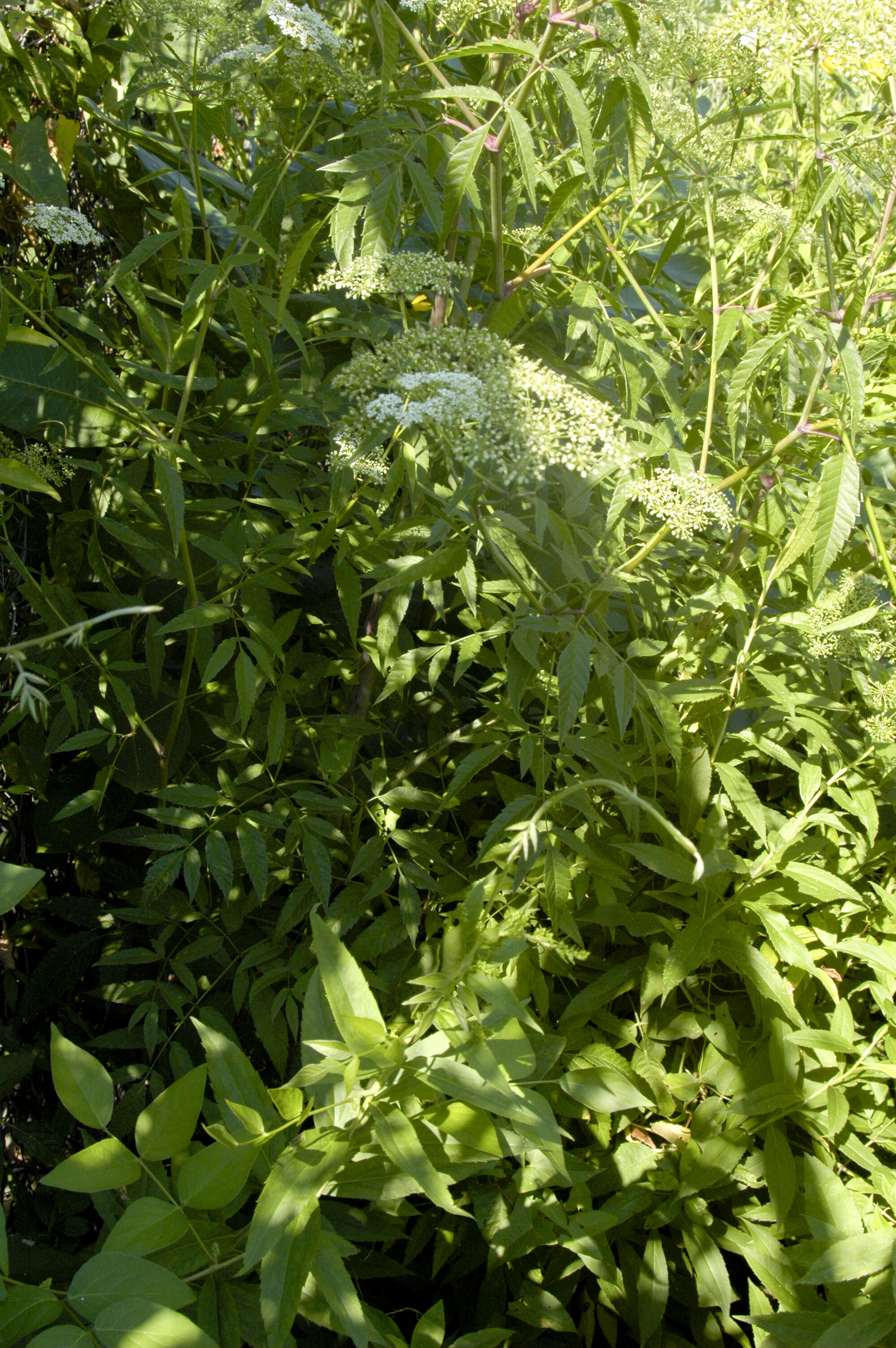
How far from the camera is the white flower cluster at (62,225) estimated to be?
1219 millimetres

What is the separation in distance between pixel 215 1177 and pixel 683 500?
2.85ft

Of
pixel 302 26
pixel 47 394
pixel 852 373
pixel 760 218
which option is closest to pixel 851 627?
pixel 852 373

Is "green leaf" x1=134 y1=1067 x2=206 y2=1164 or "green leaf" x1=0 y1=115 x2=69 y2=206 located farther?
"green leaf" x1=0 y1=115 x2=69 y2=206

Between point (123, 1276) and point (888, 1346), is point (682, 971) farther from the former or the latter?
point (123, 1276)

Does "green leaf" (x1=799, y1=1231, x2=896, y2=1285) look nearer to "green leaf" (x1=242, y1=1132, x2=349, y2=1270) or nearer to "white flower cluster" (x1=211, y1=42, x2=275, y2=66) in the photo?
"green leaf" (x1=242, y1=1132, x2=349, y2=1270)

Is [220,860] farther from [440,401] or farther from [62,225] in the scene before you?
[62,225]

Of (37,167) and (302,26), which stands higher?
(302,26)

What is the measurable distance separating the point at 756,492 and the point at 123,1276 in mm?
1329

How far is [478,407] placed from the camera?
975 mm

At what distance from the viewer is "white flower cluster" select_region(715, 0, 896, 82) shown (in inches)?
42.8

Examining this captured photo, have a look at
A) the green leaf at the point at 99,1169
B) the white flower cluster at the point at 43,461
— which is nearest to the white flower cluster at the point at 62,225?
the white flower cluster at the point at 43,461

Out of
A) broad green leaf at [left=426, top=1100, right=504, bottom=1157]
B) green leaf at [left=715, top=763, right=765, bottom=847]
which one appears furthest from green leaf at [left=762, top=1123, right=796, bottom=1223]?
broad green leaf at [left=426, top=1100, right=504, bottom=1157]

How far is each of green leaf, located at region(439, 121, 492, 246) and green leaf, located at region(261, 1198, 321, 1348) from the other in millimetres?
972

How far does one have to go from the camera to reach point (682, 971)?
1203 mm
